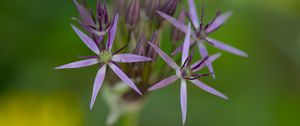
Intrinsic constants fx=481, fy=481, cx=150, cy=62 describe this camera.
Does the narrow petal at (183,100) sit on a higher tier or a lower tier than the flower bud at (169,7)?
lower

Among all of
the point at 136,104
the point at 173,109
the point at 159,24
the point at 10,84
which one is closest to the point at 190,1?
the point at 159,24

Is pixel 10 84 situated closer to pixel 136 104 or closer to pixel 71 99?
pixel 71 99

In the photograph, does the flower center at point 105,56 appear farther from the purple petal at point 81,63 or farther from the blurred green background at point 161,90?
the blurred green background at point 161,90

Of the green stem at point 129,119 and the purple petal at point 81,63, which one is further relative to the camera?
the green stem at point 129,119

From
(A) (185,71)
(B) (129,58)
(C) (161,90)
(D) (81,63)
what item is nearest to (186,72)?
(A) (185,71)

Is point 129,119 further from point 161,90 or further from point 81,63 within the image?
point 161,90

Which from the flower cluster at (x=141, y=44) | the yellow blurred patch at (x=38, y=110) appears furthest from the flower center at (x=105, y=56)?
the yellow blurred patch at (x=38, y=110)

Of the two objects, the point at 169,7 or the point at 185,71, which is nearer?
the point at 185,71

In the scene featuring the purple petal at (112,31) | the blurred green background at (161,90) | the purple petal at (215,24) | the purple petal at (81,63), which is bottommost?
the blurred green background at (161,90)
